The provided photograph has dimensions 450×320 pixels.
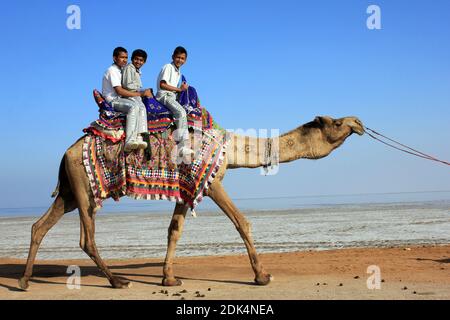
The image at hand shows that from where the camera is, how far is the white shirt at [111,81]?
347 inches

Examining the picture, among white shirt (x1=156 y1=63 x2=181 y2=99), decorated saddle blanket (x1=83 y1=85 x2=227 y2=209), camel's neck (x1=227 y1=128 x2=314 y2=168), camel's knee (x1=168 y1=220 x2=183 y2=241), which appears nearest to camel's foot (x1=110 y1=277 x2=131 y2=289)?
camel's knee (x1=168 y1=220 x2=183 y2=241)

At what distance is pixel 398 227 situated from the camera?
2230 cm

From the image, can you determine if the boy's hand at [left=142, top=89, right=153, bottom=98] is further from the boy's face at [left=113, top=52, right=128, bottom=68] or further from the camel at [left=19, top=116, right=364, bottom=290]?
the camel at [left=19, top=116, right=364, bottom=290]

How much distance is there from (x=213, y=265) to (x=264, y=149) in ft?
10.2

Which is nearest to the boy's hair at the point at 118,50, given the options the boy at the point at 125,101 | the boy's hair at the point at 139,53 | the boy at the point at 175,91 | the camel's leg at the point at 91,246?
the boy at the point at 125,101

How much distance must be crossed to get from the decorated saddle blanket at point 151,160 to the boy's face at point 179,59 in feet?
1.90

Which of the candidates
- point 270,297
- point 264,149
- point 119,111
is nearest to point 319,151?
point 264,149

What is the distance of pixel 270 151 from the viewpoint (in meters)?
9.17

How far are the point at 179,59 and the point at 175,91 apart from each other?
0.53 metres

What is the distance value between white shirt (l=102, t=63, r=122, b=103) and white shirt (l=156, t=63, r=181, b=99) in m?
0.63

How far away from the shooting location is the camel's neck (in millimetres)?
9094

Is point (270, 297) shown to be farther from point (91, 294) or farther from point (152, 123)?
point (152, 123)

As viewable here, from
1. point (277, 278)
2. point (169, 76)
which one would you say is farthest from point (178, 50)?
point (277, 278)

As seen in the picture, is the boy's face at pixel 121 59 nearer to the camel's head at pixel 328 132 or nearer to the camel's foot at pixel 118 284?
the camel's head at pixel 328 132
